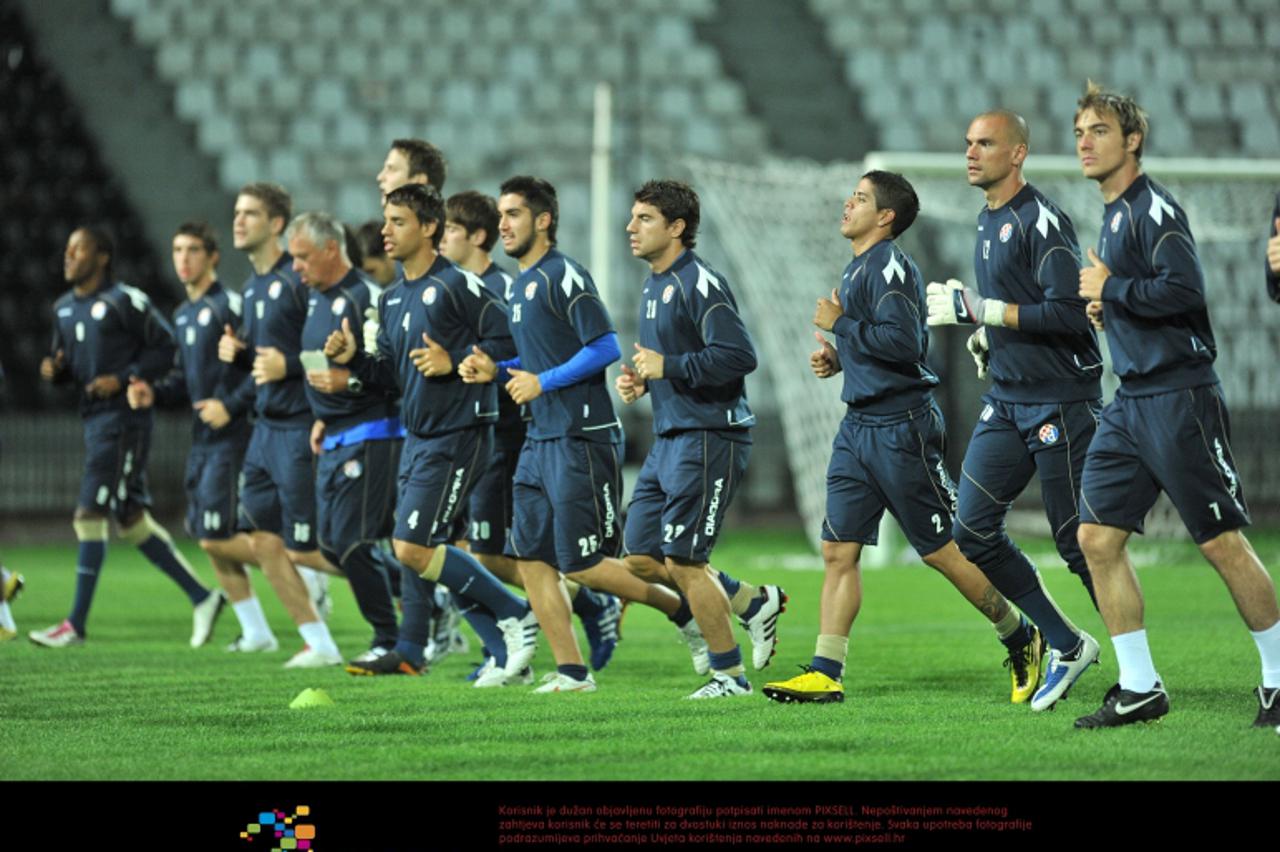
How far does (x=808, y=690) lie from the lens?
6.83 metres

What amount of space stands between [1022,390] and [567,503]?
1943mm

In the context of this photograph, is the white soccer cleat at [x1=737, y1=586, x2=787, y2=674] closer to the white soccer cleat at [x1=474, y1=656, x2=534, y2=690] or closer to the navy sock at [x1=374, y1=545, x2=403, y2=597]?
the white soccer cleat at [x1=474, y1=656, x2=534, y2=690]

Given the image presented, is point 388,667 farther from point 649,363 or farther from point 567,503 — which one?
point 649,363

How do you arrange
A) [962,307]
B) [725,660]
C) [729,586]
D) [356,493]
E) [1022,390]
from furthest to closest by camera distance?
1. [356,493]
2. [729,586]
3. [725,660]
4. [1022,390]
5. [962,307]

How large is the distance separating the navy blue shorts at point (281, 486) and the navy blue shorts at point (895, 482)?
129 inches

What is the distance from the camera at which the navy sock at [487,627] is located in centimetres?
809

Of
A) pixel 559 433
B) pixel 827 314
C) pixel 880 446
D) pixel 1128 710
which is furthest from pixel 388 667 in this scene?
pixel 1128 710

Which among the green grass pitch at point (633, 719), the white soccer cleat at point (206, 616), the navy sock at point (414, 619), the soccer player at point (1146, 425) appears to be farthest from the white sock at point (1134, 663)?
the white soccer cleat at point (206, 616)

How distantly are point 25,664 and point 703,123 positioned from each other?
13477 mm

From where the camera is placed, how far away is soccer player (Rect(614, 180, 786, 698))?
7102 mm

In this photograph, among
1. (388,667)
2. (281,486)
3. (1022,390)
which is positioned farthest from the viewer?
(281,486)

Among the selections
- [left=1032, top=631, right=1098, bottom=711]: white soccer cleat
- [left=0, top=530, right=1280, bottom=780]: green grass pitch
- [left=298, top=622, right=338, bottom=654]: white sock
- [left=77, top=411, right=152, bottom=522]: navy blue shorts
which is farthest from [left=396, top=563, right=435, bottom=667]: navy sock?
[left=1032, top=631, right=1098, bottom=711]: white soccer cleat

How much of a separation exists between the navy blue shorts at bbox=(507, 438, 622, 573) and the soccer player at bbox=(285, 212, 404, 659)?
1342 mm
